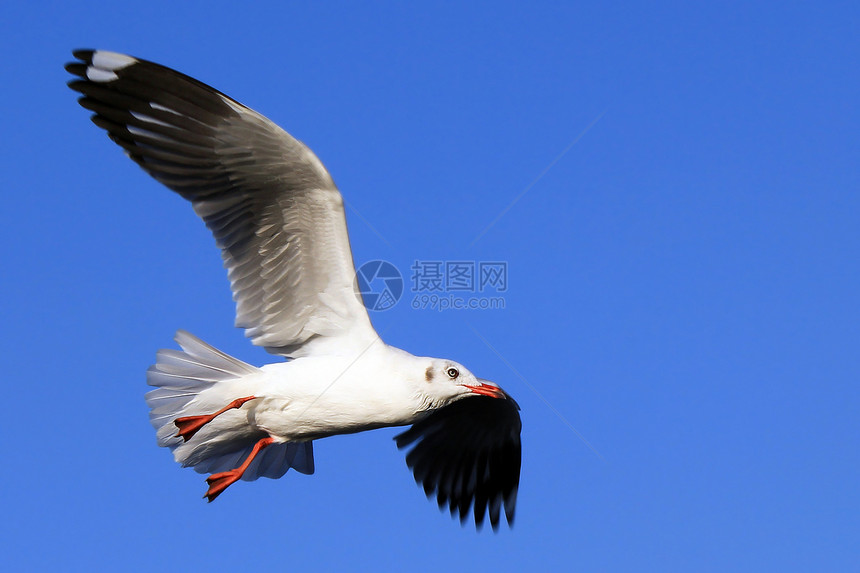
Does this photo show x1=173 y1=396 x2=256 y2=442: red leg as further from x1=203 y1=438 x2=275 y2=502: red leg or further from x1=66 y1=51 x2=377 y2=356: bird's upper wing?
x1=66 y1=51 x2=377 y2=356: bird's upper wing

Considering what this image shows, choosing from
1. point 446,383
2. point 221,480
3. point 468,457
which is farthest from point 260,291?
point 468,457

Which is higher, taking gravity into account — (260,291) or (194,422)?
(260,291)

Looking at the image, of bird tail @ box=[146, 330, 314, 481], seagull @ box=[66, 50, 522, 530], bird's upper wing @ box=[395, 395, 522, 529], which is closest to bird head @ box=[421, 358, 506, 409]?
seagull @ box=[66, 50, 522, 530]

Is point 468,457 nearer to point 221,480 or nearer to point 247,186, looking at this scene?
point 221,480

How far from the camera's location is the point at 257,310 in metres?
8.32

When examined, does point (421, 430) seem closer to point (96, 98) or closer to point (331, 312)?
point (331, 312)

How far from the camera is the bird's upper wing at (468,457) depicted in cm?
1002

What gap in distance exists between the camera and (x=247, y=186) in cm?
784

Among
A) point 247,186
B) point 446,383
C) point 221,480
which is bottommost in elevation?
point 221,480

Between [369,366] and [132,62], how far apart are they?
3.06 meters

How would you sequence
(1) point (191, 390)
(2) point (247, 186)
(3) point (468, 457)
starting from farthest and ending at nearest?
1. (3) point (468, 457)
2. (1) point (191, 390)
3. (2) point (247, 186)

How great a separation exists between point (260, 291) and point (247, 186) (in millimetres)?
948

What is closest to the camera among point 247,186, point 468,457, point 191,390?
point 247,186

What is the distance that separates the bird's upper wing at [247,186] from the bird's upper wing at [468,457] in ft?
7.23
